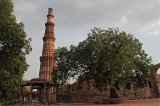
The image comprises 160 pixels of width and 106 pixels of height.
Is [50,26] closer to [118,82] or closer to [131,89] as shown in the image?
[131,89]

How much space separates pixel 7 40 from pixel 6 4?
2986 mm

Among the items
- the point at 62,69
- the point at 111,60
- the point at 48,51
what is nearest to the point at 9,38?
the point at 111,60

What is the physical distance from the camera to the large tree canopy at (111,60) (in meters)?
31.4

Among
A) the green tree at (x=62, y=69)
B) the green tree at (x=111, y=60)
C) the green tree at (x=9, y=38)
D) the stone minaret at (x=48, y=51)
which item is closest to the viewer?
the green tree at (x=9, y=38)

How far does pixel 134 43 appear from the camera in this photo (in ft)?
111

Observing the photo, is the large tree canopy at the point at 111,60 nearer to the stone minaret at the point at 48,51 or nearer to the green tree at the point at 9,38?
the green tree at the point at 9,38

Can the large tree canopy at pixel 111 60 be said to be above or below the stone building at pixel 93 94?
above

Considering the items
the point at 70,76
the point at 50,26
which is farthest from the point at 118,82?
the point at 50,26

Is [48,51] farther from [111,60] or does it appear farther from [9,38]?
[9,38]

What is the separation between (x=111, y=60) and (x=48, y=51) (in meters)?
26.5

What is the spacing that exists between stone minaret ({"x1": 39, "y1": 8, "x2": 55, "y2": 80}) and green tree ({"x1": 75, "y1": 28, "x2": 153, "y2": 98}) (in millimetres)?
20155

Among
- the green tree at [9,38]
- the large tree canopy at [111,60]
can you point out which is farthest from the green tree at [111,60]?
the green tree at [9,38]

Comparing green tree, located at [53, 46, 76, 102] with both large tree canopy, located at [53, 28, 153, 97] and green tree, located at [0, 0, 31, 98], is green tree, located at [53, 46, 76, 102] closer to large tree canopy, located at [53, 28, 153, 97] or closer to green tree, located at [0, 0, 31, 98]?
large tree canopy, located at [53, 28, 153, 97]

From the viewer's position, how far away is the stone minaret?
54406 mm
